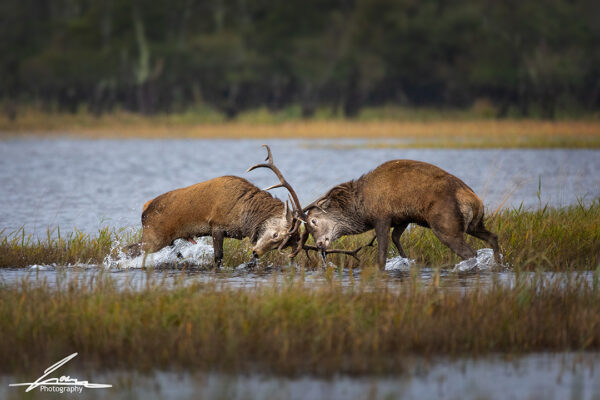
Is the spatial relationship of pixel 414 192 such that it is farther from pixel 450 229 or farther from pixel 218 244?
pixel 218 244

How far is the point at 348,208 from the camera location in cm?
1085

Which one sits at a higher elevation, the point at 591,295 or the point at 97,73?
the point at 97,73

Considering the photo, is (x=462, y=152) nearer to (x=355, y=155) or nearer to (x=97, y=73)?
A: (x=355, y=155)

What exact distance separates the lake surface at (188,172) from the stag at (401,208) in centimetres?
410

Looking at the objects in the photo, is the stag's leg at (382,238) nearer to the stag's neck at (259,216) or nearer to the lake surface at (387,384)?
the stag's neck at (259,216)

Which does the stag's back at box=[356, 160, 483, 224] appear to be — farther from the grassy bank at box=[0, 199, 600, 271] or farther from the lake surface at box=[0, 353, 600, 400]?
the lake surface at box=[0, 353, 600, 400]

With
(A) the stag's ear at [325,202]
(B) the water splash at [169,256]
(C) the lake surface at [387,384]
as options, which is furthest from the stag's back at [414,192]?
(C) the lake surface at [387,384]

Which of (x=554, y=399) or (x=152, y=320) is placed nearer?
(x=554, y=399)

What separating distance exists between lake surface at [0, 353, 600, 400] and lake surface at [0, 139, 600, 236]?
25.6ft

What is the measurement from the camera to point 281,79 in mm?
55719

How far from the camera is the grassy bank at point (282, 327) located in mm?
6707

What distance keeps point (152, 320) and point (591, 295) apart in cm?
379

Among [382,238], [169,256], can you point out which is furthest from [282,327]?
[169,256]

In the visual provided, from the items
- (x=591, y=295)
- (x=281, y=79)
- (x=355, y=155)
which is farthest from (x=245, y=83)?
(x=591, y=295)
